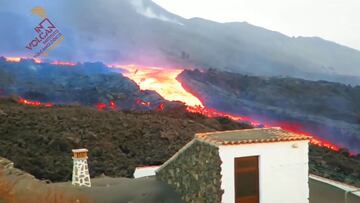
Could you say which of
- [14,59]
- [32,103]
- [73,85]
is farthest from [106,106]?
[14,59]

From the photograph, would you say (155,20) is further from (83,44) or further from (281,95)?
(281,95)

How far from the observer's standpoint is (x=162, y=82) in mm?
30281

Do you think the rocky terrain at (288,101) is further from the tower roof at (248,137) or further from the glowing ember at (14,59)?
the tower roof at (248,137)

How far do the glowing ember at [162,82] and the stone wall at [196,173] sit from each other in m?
17.4

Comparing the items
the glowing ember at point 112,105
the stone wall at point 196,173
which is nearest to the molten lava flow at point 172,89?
the glowing ember at point 112,105

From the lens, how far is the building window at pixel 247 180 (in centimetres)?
1046

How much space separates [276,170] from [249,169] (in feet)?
2.54

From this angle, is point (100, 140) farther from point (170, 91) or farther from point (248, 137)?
point (248, 137)

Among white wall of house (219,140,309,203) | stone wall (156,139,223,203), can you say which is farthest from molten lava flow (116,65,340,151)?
white wall of house (219,140,309,203)

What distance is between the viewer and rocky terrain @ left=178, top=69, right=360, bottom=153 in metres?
31.7

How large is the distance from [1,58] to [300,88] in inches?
943

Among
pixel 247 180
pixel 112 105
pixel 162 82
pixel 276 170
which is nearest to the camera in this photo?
pixel 247 180

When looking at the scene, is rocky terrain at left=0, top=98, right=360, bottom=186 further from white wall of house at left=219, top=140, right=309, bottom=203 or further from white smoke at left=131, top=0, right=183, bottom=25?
white wall of house at left=219, top=140, right=309, bottom=203

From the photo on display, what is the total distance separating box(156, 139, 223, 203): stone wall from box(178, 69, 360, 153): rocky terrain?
1916 cm
